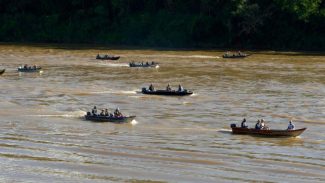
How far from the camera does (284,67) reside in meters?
79.8

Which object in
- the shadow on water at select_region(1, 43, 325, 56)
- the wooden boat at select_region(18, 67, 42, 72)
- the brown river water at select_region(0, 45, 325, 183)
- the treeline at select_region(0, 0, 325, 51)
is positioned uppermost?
the treeline at select_region(0, 0, 325, 51)

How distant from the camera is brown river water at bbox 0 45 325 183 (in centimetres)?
3381

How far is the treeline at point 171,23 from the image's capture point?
341ft

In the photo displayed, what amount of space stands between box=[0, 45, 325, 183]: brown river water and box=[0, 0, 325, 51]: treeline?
817 inches

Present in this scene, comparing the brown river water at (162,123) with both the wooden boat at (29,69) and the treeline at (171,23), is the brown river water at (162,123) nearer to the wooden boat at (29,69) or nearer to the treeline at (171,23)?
the wooden boat at (29,69)

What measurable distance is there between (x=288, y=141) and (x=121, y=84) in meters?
26.1

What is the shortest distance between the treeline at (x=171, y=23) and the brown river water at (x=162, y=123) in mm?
20743

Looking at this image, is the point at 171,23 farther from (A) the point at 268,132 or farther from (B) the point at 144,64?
(A) the point at 268,132

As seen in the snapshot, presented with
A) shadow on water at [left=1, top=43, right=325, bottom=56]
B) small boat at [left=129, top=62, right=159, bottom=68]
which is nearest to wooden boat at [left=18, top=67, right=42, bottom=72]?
small boat at [left=129, top=62, right=159, bottom=68]

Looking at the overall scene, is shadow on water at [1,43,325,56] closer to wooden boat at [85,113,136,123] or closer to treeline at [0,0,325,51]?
treeline at [0,0,325,51]

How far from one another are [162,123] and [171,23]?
67923 mm

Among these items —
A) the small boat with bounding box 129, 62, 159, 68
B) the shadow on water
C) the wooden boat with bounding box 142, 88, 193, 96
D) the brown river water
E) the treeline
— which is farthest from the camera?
the treeline

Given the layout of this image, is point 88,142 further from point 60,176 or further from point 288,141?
point 288,141

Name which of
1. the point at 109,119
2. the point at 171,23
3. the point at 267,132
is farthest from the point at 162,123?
the point at 171,23
